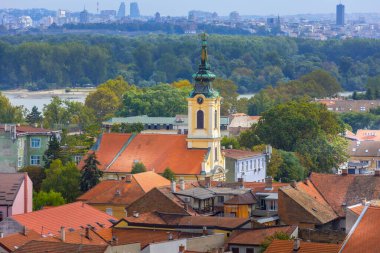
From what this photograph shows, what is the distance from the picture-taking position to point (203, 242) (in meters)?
46.3

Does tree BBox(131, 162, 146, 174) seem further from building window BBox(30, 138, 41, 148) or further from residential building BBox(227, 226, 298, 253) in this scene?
residential building BBox(227, 226, 298, 253)

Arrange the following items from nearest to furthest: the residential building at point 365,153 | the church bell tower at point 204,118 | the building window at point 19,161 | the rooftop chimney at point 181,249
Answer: the rooftop chimney at point 181,249 → the church bell tower at point 204,118 → the building window at point 19,161 → the residential building at point 365,153

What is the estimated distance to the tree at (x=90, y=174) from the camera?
209ft

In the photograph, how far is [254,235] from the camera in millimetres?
47125

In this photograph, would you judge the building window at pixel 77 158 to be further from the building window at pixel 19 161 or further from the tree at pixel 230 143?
the tree at pixel 230 143

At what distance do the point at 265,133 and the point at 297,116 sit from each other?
1.75 metres

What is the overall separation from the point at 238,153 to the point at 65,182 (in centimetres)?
1195

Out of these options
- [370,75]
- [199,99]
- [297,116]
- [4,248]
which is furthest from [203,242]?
[370,75]

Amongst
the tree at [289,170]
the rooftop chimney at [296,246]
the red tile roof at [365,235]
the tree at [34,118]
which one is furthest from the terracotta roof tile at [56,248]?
the tree at [34,118]

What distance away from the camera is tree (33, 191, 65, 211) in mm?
58362

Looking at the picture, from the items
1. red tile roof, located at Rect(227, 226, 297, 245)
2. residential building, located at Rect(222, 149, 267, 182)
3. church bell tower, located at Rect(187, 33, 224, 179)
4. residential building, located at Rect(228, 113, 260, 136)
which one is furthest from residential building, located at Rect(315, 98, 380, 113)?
red tile roof, located at Rect(227, 226, 297, 245)

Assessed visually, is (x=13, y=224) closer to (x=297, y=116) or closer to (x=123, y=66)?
(x=297, y=116)

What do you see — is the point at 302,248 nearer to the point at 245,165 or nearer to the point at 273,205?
the point at 273,205

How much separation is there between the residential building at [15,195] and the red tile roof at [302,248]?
13290 mm
